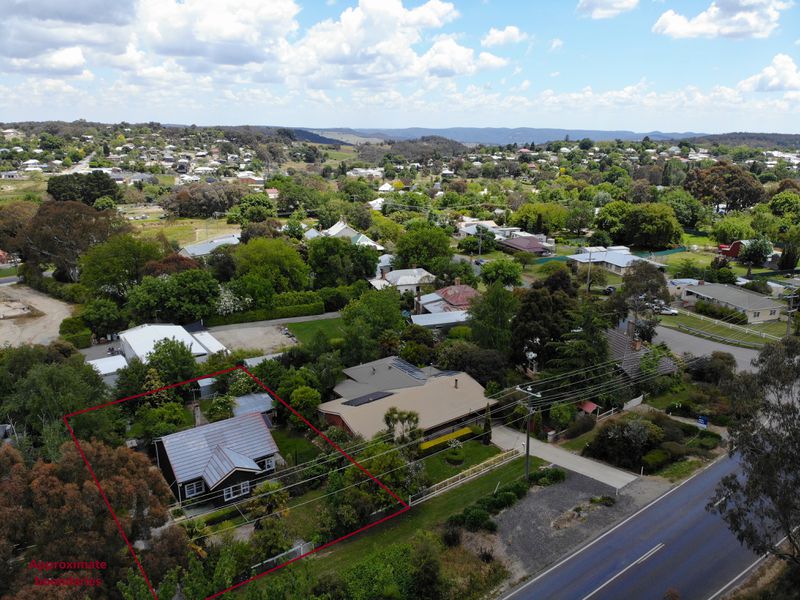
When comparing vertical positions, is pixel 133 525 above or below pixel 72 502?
below

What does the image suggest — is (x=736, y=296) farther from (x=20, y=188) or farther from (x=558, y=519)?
(x=20, y=188)

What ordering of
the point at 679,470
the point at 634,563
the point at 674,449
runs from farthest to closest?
the point at 674,449 → the point at 679,470 → the point at 634,563

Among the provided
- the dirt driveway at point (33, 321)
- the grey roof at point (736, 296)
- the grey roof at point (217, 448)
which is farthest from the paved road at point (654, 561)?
the dirt driveway at point (33, 321)

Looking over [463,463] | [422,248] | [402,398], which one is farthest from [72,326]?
[422,248]

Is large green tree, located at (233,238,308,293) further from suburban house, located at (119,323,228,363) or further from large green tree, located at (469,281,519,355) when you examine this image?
large green tree, located at (469,281,519,355)

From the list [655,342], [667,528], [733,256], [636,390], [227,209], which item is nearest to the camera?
[667,528]

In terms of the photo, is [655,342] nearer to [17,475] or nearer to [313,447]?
[313,447]

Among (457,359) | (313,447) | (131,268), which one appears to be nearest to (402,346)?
(457,359)
